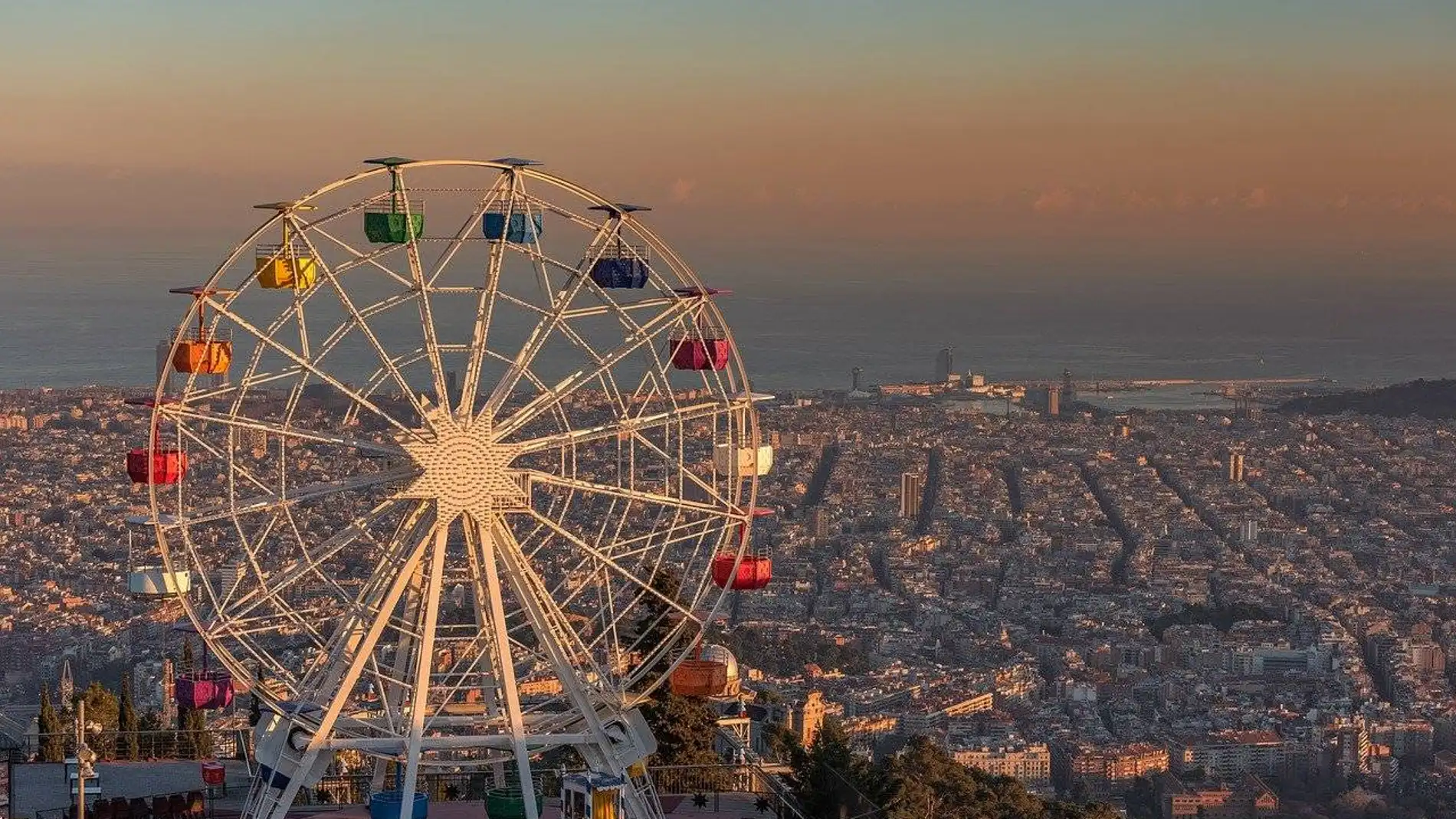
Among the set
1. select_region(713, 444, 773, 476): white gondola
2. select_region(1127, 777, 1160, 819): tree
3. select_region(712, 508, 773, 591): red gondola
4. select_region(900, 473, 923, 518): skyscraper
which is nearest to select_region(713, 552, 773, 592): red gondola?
select_region(712, 508, 773, 591): red gondola

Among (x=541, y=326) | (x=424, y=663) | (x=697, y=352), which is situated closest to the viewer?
(x=424, y=663)

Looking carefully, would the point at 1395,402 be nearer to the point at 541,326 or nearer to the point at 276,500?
the point at 541,326

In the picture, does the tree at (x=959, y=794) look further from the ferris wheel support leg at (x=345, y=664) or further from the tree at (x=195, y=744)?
the ferris wheel support leg at (x=345, y=664)

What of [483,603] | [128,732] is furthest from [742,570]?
[128,732]

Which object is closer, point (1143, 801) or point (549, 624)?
point (549, 624)

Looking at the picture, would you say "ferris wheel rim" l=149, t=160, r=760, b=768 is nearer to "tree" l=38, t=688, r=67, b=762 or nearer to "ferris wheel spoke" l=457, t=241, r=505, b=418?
"ferris wheel spoke" l=457, t=241, r=505, b=418
